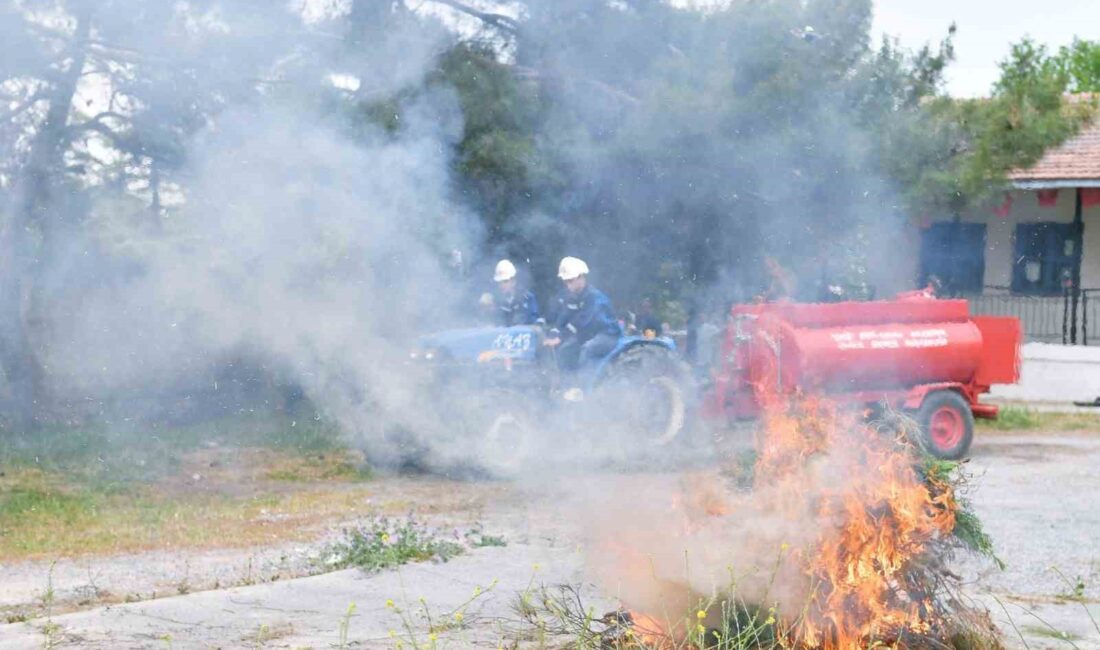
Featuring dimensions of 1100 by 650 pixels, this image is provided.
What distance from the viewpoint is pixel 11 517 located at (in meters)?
9.12

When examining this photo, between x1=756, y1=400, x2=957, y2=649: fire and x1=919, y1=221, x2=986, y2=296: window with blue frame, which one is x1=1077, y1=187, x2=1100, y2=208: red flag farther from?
x1=756, y1=400, x2=957, y2=649: fire

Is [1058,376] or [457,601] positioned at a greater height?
[1058,376]

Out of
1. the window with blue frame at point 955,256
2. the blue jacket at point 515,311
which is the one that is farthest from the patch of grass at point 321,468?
the window with blue frame at point 955,256

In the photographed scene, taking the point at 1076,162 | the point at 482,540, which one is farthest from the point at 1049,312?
the point at 482,540

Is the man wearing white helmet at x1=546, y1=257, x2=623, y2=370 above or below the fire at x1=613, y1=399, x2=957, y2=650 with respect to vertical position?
above

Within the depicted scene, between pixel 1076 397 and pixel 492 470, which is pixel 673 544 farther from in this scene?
pixel 1076 397

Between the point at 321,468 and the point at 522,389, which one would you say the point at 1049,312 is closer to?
the point at 522,389

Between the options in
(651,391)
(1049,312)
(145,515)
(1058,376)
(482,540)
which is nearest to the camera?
(482,540)

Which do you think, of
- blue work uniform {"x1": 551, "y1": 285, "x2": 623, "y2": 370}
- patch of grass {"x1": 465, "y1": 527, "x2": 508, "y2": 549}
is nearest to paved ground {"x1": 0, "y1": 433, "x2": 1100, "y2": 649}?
patch of grass {"x1": 465, "y1": 527, "x2": 508, "y2": 549}

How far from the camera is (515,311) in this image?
11617 millimetres

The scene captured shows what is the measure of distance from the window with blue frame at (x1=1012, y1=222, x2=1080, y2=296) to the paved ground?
13.5 meters

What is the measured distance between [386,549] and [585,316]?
191 inches

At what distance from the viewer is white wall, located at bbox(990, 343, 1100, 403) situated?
17766 millimetres

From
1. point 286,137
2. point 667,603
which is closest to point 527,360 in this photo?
point 286,137
